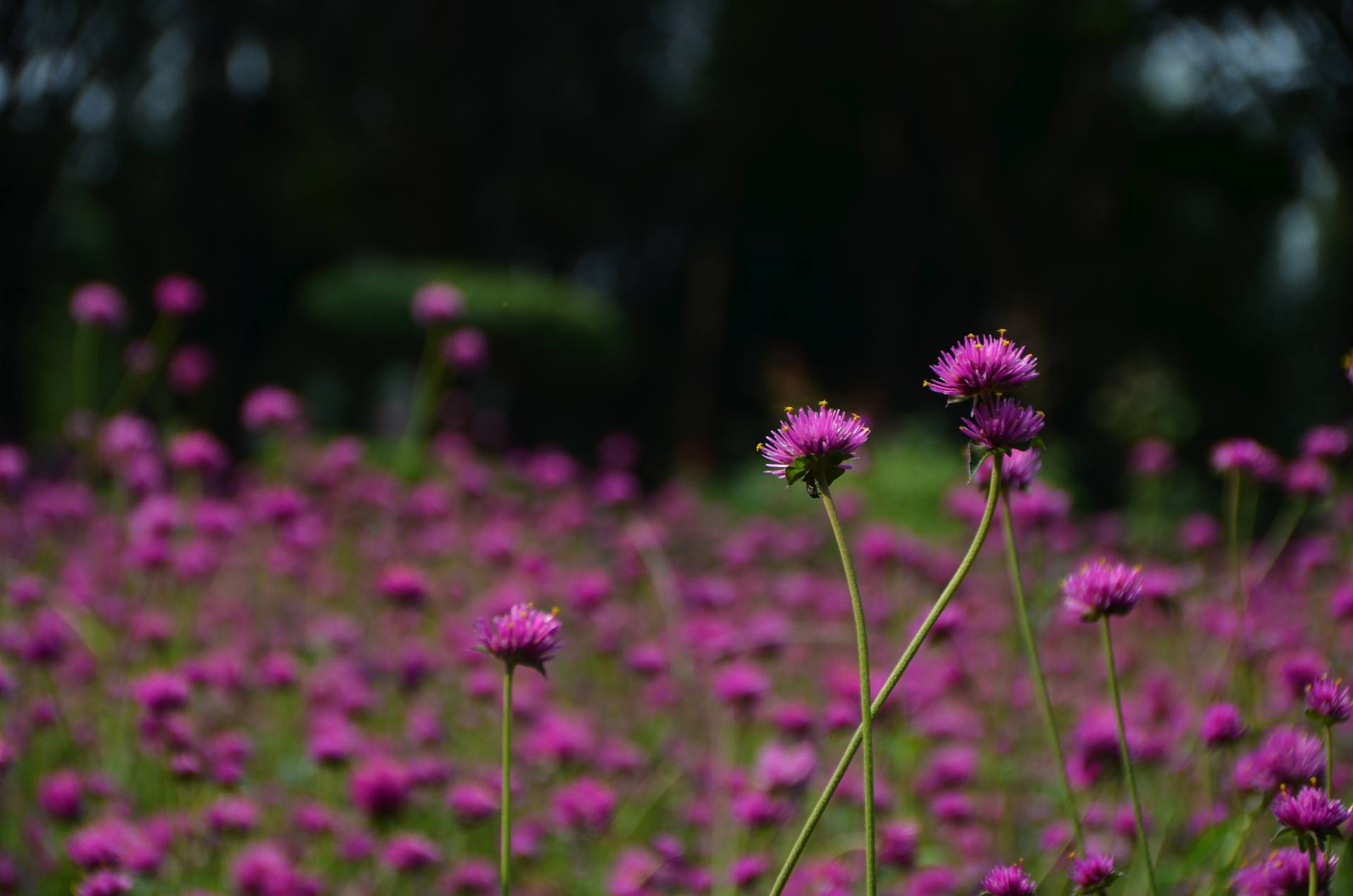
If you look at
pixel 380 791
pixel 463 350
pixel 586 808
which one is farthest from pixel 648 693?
pixel 380 791

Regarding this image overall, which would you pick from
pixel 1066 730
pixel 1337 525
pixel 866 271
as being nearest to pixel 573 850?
pixel 1066 730

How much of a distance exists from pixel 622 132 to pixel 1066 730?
41.3ft

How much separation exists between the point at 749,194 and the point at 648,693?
1224 cm

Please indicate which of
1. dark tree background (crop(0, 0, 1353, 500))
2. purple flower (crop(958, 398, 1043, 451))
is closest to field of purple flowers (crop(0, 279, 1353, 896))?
purple flower (crop(958, 398, 1043, 451))

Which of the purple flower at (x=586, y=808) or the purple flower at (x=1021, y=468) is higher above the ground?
the purple flower at (x=1021, y=468)

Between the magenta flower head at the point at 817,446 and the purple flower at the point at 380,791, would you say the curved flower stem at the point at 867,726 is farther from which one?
the purple flower at the point at 380,791

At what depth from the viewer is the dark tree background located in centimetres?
1118

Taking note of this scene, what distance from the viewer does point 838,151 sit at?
1411 centimetres

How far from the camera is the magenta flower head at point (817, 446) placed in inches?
37.8

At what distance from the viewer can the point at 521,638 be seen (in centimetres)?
106

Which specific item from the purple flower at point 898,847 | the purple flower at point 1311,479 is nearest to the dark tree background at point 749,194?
the purple flower at point 1311,479

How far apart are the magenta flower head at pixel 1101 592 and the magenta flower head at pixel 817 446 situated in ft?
1.02

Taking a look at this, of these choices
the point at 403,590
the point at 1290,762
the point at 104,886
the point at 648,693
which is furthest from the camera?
the point at 648,693

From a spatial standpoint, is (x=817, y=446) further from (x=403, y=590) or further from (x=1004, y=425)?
(x=403, y=590)
